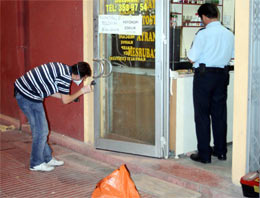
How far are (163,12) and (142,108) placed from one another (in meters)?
1.26

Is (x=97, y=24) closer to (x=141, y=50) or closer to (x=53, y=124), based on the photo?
(x=141, y=50)

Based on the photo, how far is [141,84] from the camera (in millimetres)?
5633

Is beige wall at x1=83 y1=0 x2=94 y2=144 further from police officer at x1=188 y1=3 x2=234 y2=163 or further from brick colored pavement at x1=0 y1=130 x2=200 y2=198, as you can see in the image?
police officer at x1=188 y1=3 x2=234 y2=163

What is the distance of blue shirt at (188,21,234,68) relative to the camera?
506cm

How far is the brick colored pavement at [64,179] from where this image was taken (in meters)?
4.66

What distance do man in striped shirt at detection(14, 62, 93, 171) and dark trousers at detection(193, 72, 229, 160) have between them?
1.30 m

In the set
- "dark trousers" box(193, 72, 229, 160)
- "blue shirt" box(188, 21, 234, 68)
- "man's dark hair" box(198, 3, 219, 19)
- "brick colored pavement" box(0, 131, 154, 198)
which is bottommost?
"brick colored pavement" box(0, 131, 154, 198)

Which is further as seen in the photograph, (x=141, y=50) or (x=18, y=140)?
(x=18, y=140)

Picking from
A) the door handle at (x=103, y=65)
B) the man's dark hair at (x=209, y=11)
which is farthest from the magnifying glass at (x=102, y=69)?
the man's dark hair at (x=209, y=11)

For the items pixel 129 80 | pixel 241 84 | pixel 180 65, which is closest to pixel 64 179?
pixel 129 80

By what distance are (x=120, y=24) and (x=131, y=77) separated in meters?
0.70

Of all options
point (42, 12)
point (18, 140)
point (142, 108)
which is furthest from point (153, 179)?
point (42, 12)

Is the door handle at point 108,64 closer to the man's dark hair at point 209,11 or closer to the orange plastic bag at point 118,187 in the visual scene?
the man's dark hair at point 209,11

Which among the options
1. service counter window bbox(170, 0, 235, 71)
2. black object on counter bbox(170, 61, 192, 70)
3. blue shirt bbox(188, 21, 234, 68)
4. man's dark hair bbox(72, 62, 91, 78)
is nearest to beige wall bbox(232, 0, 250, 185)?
blue shirt bbox(188, 21, 234, 68)
